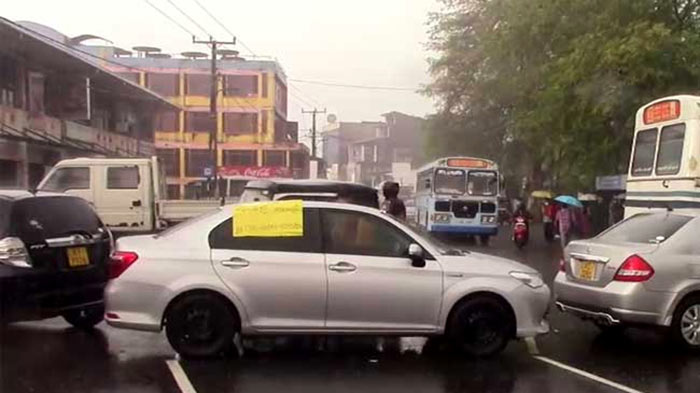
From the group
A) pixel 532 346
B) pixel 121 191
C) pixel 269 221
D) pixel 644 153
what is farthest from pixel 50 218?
pixel 121 191

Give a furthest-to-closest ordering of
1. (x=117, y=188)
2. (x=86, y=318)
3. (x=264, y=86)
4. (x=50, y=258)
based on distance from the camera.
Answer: (x=264, y=86), (x=117, y=188), (x=86, y=318), (x=50, y=258)

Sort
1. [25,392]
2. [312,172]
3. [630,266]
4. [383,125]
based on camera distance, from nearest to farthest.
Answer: [25,392]
[630,266]
[312,172]
[383,125]

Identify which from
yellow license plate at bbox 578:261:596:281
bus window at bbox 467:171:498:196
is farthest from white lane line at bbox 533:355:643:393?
bus window at bbox 467:171:498:196

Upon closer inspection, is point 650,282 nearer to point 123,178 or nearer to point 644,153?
point 644,153

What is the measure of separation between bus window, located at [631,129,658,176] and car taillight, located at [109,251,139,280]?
9435 millimetres

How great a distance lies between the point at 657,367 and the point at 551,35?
16760 millimetres

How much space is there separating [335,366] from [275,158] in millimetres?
60145

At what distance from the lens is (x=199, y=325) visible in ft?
24.4

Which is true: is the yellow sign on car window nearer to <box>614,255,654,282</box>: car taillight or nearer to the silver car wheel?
<box>614,255,654,282</box>: car taillight

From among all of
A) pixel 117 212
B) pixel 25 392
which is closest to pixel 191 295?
pixel 25 392

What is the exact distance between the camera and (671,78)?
19.5 metres

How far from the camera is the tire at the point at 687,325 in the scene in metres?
8.27

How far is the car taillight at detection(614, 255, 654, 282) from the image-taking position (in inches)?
323

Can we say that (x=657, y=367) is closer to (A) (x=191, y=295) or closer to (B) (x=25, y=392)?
(A) (x=191, y=295)
